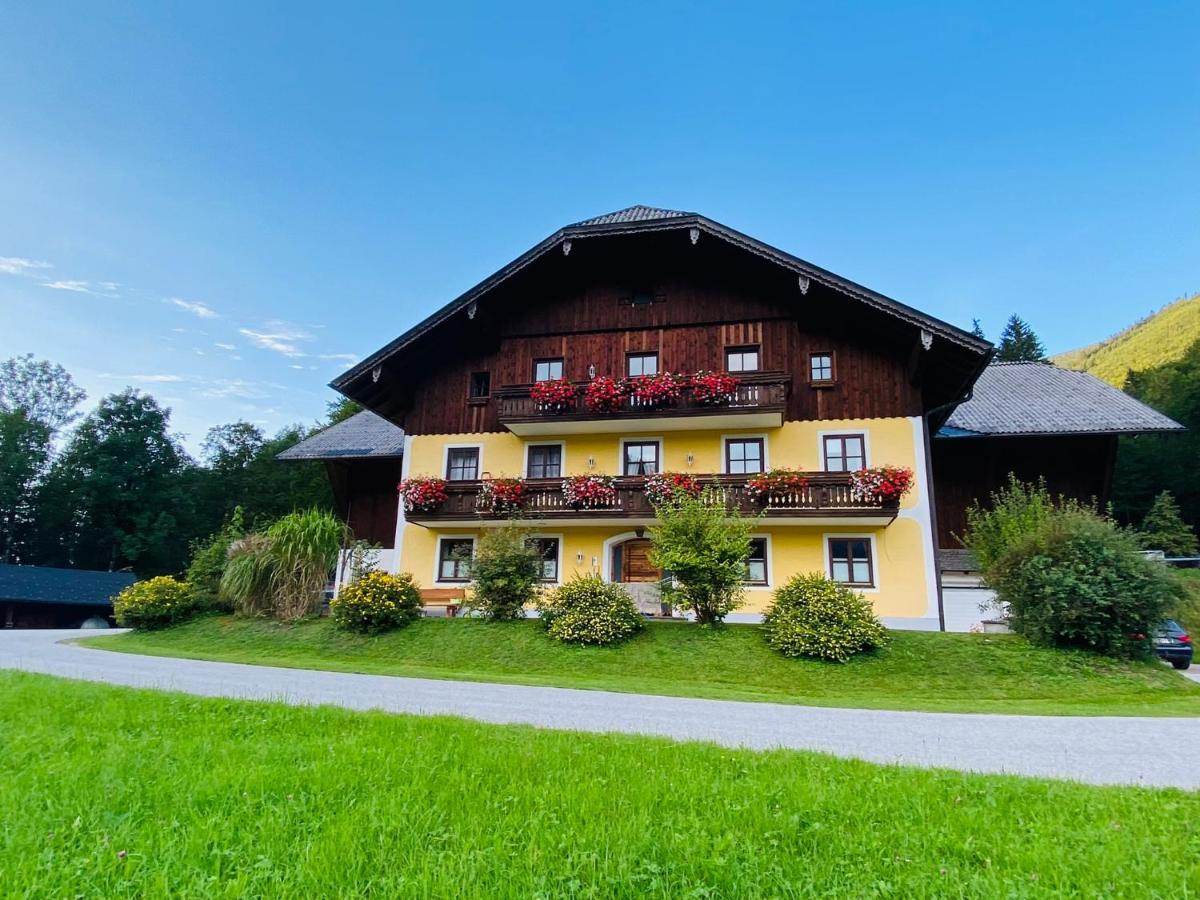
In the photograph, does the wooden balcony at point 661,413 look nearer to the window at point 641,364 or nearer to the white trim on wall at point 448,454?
the white trim on wall at point 448,454

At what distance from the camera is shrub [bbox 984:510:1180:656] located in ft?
38.3

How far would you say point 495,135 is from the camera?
1731 centimetres

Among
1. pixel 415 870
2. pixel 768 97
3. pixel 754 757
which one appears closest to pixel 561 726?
pixel 754 757

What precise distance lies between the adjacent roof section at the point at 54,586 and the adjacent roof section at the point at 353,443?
554 inches

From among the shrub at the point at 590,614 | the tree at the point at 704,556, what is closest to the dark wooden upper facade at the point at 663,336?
the tree at the point at 704,556

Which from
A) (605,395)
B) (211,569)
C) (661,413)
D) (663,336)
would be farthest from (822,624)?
(211,569)

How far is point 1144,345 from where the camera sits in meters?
71.8

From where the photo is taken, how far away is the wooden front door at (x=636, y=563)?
19484 millimetres

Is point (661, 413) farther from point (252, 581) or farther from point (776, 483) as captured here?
point (252, 581)

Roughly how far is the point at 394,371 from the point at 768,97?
45.1 ft

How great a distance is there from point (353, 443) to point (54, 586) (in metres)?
18.4

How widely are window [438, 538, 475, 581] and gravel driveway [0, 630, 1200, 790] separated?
943 cm

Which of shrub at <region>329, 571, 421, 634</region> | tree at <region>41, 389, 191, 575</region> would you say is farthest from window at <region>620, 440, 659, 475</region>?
tree at <region>41, 389, 191, 575</region>

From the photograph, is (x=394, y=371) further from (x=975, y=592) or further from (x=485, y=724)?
(x=975, y=592)
